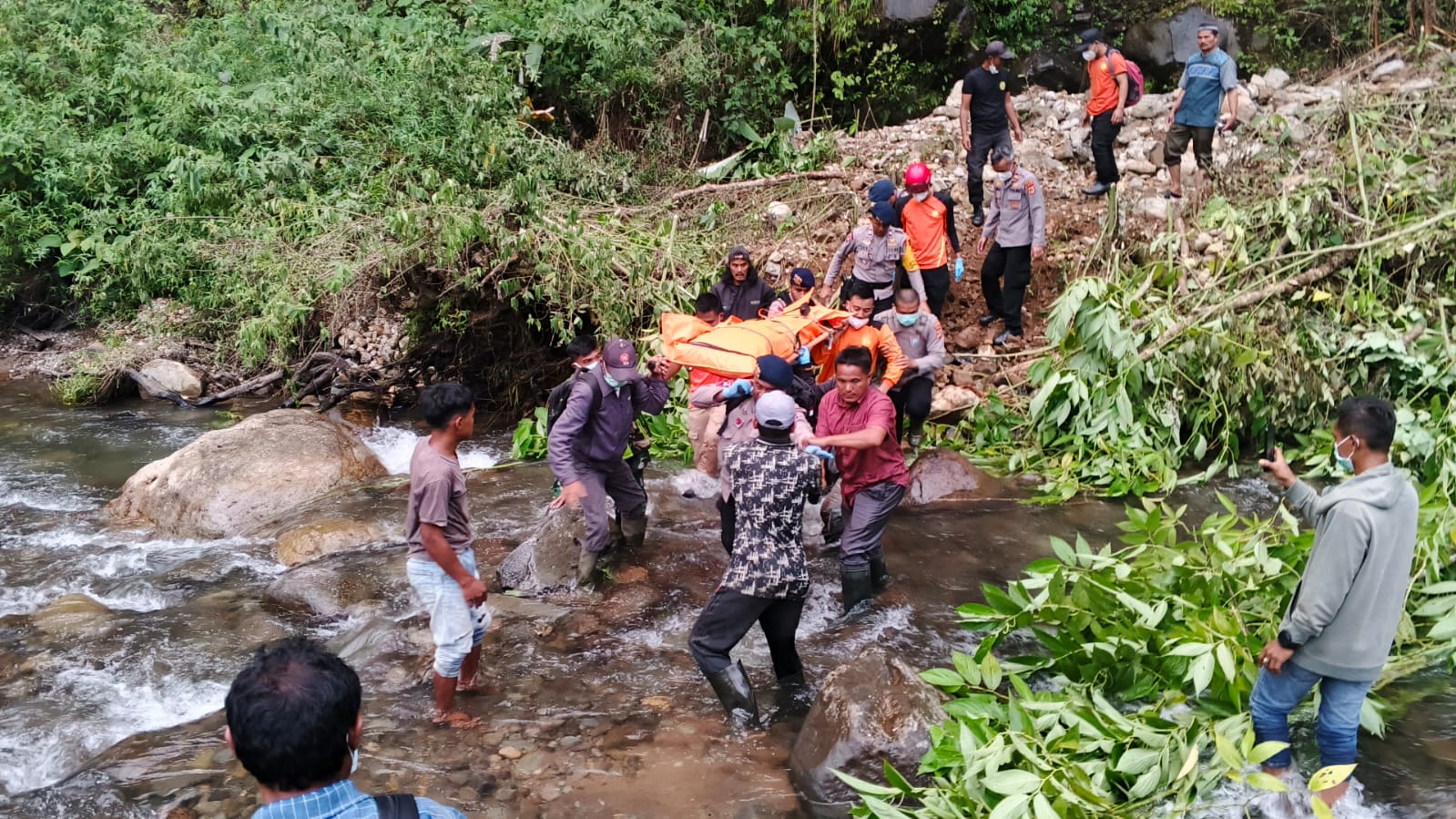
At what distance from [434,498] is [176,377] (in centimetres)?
861

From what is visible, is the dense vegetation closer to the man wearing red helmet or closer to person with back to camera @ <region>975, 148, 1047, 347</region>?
person with back to camera @ <region>975, 148, 1047, 347</region>

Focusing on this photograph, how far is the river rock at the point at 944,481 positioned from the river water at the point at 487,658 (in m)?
0.22

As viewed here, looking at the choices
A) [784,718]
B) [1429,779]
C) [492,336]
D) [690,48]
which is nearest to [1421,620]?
[1429,779]

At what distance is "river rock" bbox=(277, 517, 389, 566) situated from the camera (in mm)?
7551

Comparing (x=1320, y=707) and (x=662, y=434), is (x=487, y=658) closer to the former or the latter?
(x=662, y=434)

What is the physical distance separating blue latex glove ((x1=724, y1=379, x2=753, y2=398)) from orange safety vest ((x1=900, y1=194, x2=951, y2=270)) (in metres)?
3.05

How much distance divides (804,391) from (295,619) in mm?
3498

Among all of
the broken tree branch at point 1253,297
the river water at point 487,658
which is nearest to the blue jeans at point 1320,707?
the river water at point 487,658

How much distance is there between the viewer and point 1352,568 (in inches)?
149

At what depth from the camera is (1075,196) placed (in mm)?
11477

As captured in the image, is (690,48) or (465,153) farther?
(690,48)

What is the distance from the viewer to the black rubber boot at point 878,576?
663cm

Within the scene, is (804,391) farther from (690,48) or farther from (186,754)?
(690,48)

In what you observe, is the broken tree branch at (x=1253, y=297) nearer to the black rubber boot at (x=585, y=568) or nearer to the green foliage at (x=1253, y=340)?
the green foliage at (x=1253, y=340)
